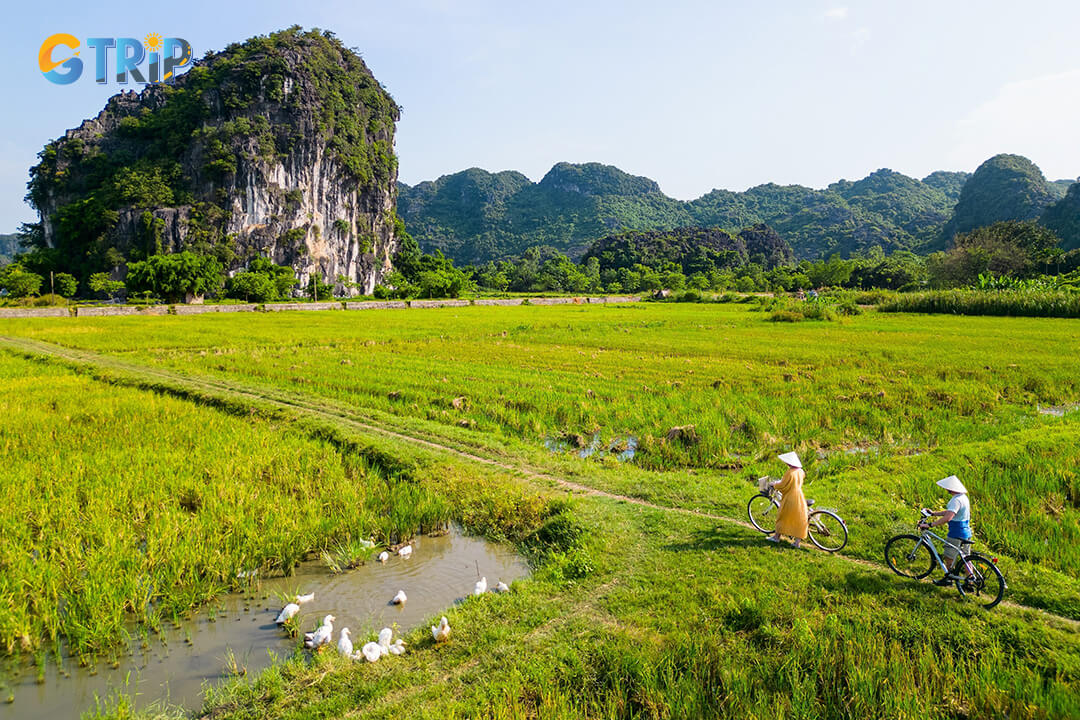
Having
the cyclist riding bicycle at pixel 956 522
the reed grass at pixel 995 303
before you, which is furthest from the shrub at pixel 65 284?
the cyclist riding bicycle at pixel 956 522

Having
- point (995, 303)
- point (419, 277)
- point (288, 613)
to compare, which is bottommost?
point (288, 613)

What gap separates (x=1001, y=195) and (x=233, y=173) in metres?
145

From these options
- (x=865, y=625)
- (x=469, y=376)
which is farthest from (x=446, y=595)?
(x=469, y=376)

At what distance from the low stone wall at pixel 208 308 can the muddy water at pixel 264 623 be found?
49.3 metres

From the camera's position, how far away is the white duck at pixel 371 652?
3635 mm

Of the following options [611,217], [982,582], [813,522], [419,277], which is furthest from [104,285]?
[611,217]

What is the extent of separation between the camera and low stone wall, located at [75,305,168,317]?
139 ft

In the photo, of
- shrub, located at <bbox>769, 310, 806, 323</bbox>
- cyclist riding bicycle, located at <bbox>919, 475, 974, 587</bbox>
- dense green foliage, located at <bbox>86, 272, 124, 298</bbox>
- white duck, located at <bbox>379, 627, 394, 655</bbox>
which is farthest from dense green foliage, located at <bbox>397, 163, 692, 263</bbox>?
white duck, located at <bbox>379, 627, 394, 655</bbox>

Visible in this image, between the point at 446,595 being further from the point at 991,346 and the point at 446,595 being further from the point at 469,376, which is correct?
the point at 991,346

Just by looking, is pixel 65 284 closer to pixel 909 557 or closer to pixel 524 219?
pixel 909 557

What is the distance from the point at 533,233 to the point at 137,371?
168 metres

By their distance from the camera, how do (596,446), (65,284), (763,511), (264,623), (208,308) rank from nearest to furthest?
(264,623) → (763,511) → (596,446) → (208,308) → (65,284)

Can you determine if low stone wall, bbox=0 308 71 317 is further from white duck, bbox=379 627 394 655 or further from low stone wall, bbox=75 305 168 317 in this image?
white duck, bbox=379 627 394 655

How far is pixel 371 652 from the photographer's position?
3652 millimetres
